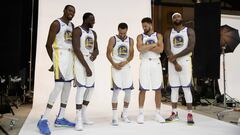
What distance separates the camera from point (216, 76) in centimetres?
569

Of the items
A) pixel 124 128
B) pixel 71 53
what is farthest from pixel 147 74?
pixel 71 53

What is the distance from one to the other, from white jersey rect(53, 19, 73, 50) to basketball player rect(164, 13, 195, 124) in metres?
1.41

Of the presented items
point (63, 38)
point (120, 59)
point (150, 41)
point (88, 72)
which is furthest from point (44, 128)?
point (150, 41)

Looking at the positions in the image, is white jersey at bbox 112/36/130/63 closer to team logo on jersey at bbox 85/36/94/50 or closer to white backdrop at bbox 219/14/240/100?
team logo on jersey at bbox 85/36/94/50

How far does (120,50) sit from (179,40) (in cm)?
82

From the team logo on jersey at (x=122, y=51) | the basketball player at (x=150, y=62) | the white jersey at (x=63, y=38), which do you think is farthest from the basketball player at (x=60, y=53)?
the basketball player at (x=150, y=62)

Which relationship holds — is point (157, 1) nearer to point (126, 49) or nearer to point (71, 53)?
point (126, 49)

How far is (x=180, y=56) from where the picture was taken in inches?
165

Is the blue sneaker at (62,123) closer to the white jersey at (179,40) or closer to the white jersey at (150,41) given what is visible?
the white jersey at (150,41)

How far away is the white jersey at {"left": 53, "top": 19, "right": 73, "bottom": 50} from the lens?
3656mm

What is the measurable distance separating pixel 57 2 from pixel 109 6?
1134mm

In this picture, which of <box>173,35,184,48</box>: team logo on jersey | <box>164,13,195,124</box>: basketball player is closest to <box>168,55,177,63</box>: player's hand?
<box>164,13,195,124</box>: basketball player

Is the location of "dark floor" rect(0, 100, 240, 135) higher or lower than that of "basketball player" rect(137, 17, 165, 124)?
lower

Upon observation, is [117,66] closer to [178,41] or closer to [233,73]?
[178,41]
